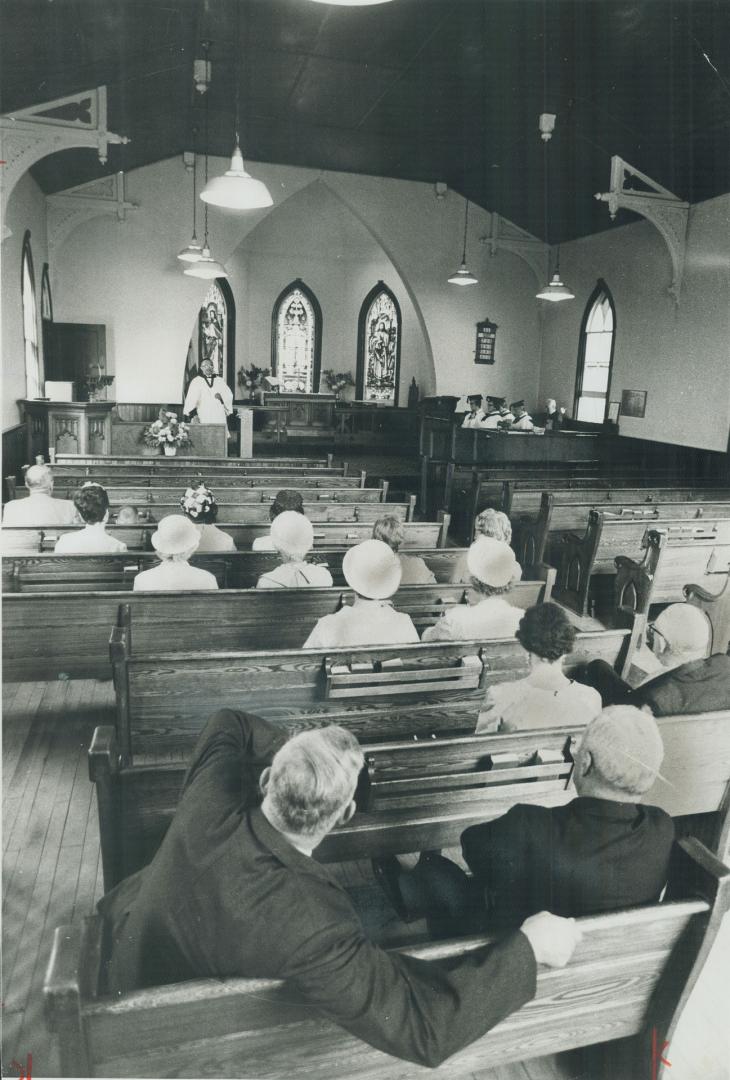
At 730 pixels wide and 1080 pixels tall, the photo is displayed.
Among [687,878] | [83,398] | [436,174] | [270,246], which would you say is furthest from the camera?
[270,246]

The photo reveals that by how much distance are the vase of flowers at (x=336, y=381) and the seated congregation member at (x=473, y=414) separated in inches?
139

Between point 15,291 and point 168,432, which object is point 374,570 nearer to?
point 168,432

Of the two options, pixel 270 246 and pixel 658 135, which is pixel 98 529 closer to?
pixel 658 135

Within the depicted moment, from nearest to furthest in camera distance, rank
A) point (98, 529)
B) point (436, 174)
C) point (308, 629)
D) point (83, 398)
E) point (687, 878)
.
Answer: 1. point (687, 878)
2. point (308, 629)
3. point (98, 529)
4. point (83, 398)
5. point (436, 174)

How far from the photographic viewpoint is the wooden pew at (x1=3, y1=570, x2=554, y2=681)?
3115 mm

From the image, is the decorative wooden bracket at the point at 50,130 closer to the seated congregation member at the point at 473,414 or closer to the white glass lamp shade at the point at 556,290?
the seated congregation member at the point at 473,414

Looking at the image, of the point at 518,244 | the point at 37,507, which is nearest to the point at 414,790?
the point at 37,507

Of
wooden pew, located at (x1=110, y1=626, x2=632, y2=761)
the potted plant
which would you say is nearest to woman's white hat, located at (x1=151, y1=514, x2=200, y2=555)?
wooden pew, located at (x1=110, y1=626, x2=632, y2=761)

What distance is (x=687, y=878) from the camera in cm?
150

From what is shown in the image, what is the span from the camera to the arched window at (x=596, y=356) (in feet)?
37.1

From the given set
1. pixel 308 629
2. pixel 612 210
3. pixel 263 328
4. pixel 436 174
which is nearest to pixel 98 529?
pixel 308 629

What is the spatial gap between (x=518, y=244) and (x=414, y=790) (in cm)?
1200

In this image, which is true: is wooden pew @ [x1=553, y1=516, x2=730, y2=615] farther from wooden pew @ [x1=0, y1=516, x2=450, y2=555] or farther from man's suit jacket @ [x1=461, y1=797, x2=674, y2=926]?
man's suit jacket @ [x1=461, y1=797, x2=674, y2=926]

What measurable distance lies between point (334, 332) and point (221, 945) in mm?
14752
